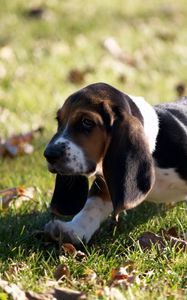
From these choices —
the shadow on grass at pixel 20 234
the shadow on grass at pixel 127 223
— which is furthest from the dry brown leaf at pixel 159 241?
the shadow on grass at pixel 20 234

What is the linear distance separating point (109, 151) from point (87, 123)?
0.19 metres

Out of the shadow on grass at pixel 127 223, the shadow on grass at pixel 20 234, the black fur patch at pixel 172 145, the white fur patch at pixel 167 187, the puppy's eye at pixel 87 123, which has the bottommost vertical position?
the shadow on grass at pixel 127 223

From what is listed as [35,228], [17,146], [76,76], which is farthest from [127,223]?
[76,76]

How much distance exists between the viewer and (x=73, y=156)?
3.93 meters

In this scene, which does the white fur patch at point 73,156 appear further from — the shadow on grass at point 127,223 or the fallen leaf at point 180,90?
the fallen leaf at point 180,90

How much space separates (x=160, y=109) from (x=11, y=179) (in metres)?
1.43

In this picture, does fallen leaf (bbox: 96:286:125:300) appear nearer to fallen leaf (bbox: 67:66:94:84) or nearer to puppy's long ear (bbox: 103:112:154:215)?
puppy's long ear (bbox: 103:112:154:215)

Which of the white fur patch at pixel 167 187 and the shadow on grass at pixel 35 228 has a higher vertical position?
the white fur patch at pixel 167 187

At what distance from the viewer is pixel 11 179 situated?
5547mm

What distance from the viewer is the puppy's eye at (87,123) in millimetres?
4012

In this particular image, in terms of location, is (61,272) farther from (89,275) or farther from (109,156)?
(109,156)

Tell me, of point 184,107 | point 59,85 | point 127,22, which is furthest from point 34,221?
point 127,22

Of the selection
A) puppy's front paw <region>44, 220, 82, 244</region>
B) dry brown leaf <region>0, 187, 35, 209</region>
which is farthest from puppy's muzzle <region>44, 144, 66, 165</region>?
dry brown leaf <region>0, 187, 35, 209</region>

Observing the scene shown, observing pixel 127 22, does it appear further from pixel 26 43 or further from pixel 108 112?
pixel 108 112
